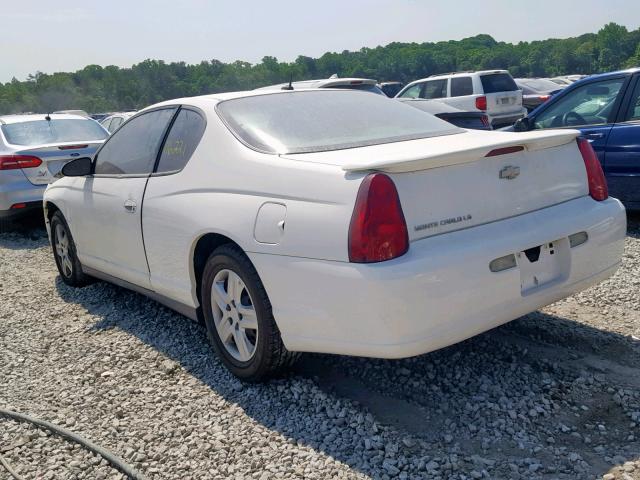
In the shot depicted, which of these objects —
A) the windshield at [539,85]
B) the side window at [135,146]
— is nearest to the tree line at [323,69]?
the windshield at [539,85]

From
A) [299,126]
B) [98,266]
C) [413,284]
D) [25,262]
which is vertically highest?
[299,126]

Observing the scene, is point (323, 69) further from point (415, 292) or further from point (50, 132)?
point (415, 292)

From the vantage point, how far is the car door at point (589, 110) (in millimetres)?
6254

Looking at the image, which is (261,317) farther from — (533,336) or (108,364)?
(533,336)

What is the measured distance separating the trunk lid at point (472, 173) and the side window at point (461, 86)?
1330 cm

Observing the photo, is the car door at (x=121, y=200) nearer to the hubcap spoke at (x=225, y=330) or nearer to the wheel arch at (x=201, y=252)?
the wheel arch at (x=201, y=252)

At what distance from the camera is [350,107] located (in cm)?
406

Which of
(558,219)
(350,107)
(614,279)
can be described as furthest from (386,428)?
(614,279)

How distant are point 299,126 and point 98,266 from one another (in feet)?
7.09

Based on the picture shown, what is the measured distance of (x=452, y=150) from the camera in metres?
3.01

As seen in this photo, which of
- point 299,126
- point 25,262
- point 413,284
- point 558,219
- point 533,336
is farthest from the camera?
point 25,262

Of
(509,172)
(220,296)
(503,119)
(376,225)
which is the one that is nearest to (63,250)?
(220,296)

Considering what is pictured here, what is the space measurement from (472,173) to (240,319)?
4.64 feet

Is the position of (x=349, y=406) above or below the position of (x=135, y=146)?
below
